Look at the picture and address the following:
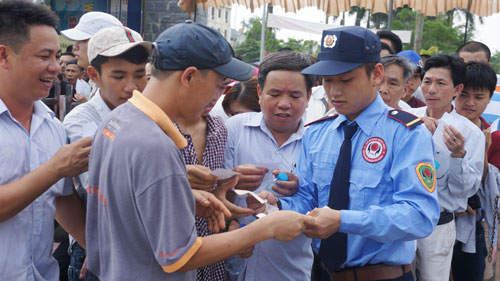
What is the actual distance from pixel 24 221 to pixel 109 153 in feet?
2.61

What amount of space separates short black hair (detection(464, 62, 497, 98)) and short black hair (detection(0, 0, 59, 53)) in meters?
3.41

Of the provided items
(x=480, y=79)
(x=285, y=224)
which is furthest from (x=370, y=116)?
(x=480, y=79)

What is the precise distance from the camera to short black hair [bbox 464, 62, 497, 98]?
4.09m

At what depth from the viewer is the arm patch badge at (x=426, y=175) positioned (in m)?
2.23

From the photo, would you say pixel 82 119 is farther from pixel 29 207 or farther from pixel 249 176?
pixel 249 176

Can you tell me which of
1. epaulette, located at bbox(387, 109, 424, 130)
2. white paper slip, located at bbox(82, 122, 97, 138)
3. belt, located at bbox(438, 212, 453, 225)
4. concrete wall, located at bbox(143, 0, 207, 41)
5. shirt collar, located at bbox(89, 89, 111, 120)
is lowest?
belt, located at bbox(438, 212, 453, 225)

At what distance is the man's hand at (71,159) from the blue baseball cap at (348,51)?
1.18m

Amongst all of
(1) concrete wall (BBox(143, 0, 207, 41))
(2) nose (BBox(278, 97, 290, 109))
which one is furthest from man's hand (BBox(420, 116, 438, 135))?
(1) concrete wall (BBox(143, 0, 207, 41))

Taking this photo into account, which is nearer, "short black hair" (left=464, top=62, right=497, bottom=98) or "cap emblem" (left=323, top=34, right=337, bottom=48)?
"cap emblem" (left=323, top=34, right=337, bottom=48)

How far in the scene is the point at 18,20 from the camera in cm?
221

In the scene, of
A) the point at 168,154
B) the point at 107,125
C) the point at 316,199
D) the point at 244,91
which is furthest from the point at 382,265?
the point at 244,91

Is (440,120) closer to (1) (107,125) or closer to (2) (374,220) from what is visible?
(2) (374,220)

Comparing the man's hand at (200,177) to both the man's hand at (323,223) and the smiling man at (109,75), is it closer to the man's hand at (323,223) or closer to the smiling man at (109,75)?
the man's hand at (323,223)

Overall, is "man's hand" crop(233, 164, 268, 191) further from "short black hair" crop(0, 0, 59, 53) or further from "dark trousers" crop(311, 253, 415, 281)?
"short black hair" crop(0, 0, 59, 53)
